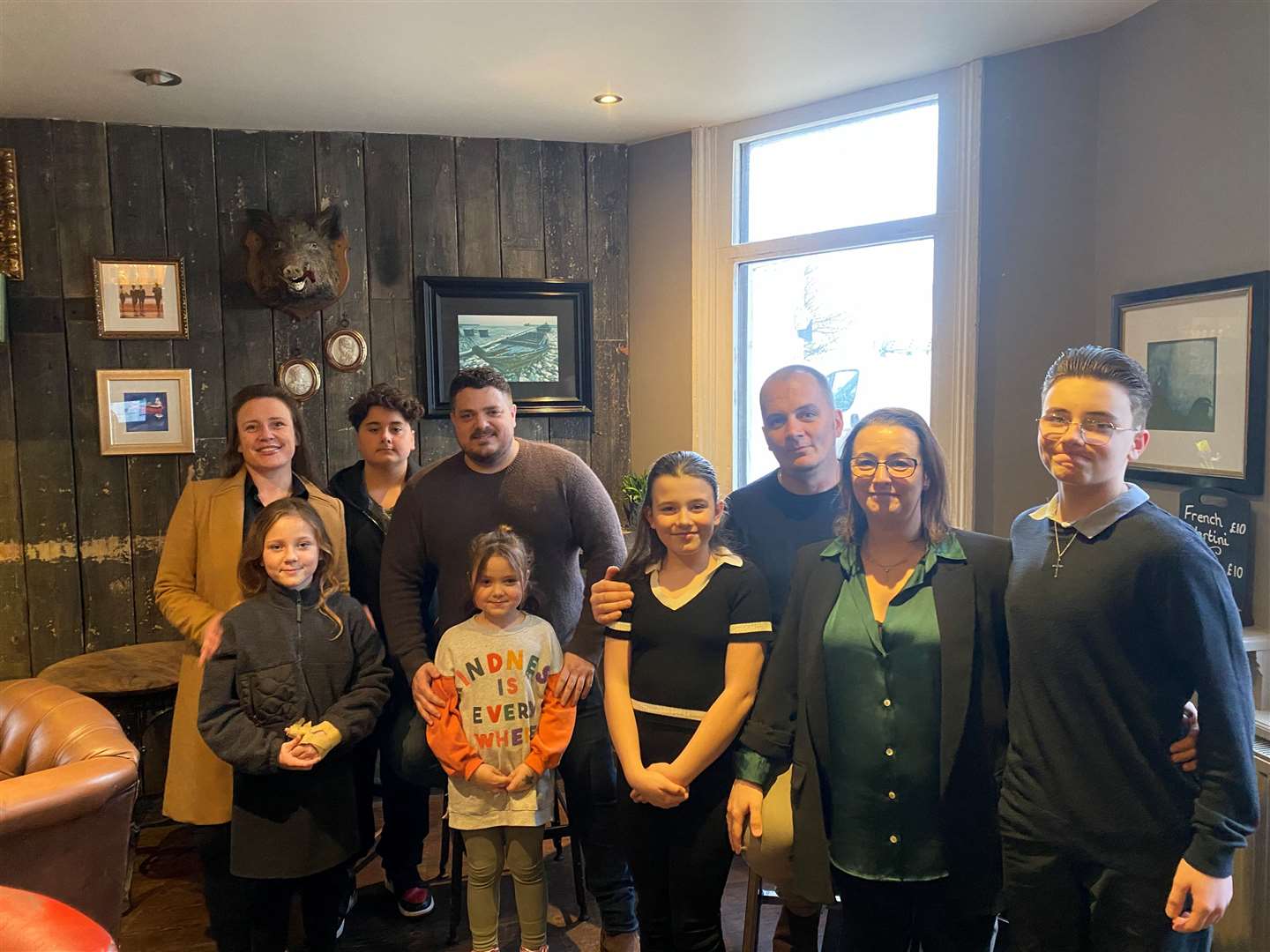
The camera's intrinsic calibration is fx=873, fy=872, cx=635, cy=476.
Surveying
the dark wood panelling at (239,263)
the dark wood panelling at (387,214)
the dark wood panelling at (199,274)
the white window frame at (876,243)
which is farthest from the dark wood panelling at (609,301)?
the dark wood panelling at (199,274)

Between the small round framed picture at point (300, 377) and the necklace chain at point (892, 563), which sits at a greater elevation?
the small round framed picture at point (300, 377)

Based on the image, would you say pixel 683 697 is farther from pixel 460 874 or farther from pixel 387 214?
pixel 387 214

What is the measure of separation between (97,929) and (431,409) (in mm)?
2684

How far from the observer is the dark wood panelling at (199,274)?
315 cm

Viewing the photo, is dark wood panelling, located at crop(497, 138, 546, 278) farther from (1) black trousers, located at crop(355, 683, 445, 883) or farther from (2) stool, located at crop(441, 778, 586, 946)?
(2) stool, located at crop(441, 778, 586, 946)

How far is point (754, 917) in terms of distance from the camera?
78.4 inches

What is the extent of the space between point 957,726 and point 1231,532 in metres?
1.16

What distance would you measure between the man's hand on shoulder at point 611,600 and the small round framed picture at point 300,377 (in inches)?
77.3

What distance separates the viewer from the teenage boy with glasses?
4.14 ft

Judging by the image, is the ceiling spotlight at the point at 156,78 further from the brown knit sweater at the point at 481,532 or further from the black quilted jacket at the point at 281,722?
the black quilted jacket at the point at 281,722

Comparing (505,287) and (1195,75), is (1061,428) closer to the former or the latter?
(1195,75)

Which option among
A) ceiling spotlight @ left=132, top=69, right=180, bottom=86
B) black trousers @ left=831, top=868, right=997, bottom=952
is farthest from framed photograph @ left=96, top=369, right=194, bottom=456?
black trousers @ left=831, top=868, right=997, bottom=952

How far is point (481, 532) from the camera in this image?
2.10 meters

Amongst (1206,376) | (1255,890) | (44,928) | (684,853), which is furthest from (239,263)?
(1255,890)
